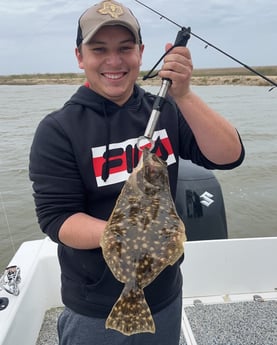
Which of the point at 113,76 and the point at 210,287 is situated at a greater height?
the point at 113,76

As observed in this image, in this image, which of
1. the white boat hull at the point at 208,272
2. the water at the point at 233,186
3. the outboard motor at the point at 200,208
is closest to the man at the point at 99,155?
the white boat hull at the point at 208,272

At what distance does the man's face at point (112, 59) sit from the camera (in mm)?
1853

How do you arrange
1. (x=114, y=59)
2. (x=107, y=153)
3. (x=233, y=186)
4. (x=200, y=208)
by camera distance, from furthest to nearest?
1. (x=233, y=186)
2. (x=200, y=208)
3. (x=107, y=153)
4. (x=114, y=59)

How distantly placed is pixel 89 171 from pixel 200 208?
97.8 inches

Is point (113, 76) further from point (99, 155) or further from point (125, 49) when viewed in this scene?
point (99, 155)

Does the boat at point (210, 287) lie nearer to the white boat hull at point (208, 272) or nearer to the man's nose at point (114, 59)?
the white boat hull at point (208, 272)

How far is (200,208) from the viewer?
4.18m

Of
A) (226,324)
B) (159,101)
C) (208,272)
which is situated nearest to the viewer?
(159,101)

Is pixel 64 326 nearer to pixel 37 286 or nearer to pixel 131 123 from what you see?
pixel 131 123

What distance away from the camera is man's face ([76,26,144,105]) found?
1.85 meters

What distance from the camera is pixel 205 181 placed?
14.4ft

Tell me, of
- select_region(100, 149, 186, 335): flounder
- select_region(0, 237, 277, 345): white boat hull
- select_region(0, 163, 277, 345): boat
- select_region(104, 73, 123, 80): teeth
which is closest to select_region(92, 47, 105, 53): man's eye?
select_region(104, 73, 123, 80): teeth

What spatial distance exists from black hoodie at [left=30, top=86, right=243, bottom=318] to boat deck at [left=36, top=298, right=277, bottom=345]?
5.42ft

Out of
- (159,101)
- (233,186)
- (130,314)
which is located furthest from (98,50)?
(233,186)
